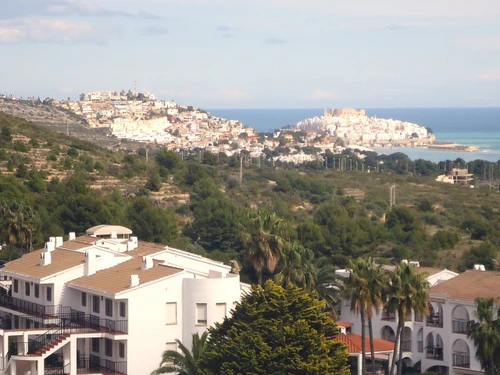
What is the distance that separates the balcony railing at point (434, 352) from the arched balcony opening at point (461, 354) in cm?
82

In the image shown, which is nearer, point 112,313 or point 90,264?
point 112,313

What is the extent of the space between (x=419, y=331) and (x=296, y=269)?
603 cm

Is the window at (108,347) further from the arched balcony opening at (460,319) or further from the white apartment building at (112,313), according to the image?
the arched balcony opening at (460,319)

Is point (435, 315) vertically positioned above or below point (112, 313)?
below

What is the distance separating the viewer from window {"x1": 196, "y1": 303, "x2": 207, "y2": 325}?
38.4 m

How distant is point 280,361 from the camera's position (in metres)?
32.9

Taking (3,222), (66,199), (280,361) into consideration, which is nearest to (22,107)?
(66,199)

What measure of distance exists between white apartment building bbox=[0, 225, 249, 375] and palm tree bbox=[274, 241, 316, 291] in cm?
165

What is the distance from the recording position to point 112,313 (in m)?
38.9

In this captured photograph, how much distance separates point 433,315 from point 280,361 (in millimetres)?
13426

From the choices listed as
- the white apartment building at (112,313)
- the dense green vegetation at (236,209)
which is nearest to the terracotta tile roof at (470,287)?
the dense green vegetation at (236,209)

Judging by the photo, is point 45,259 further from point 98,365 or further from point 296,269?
point 296,269

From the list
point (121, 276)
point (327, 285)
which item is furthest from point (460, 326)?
point (121, 276)

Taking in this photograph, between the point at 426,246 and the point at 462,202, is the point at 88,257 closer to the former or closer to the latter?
the point at 426,246
